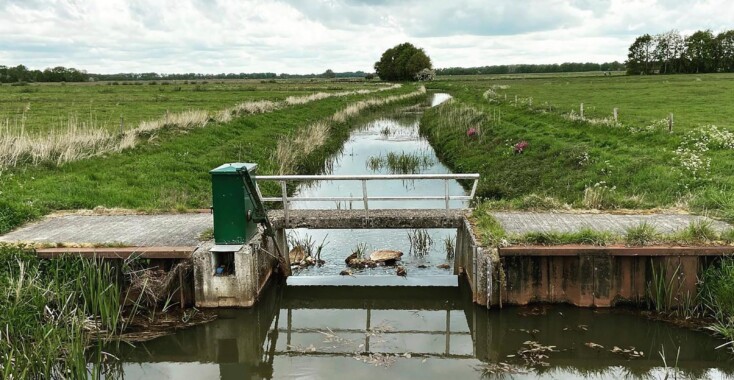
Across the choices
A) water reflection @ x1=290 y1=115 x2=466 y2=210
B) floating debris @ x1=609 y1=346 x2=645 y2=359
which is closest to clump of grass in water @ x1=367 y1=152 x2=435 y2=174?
water reflection @ x1=290 y1=115 x2=466 y2=210

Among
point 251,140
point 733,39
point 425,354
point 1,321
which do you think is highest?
point 733,39

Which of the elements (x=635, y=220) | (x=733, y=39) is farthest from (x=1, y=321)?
(x=733, y=39)

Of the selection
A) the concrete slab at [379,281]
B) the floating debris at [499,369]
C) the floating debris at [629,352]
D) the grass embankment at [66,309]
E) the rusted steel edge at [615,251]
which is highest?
the rusted steel edge at [615,251]

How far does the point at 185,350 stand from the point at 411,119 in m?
36.5

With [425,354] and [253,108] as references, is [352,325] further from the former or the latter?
[253,108]

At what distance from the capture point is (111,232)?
1044 cm

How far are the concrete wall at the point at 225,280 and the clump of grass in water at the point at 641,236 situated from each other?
18.9 feet

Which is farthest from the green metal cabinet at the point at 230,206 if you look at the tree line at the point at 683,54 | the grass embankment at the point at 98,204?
the tree line at the point at 683,54

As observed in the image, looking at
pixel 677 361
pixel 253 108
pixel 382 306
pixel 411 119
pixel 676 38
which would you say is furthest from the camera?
pixel 676 38

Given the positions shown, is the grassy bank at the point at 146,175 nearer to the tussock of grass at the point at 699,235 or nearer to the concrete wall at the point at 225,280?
the concrete wall at the point at 225,280

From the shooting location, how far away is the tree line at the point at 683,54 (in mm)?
101062

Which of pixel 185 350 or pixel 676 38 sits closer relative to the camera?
pixel 185 350

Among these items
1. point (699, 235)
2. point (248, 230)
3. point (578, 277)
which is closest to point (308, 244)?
point (248, 230)

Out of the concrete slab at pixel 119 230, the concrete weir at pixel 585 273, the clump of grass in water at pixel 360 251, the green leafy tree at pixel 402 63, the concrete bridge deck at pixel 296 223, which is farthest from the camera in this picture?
the green leafy tree at pixel 402 63
